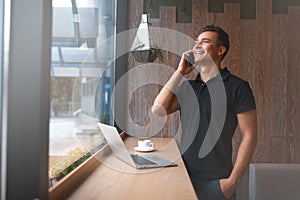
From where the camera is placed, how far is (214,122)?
226 cm

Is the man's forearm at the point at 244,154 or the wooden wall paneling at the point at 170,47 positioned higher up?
the wooden wall paneling at the point at 170,47

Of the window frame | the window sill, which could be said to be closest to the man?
the window sill

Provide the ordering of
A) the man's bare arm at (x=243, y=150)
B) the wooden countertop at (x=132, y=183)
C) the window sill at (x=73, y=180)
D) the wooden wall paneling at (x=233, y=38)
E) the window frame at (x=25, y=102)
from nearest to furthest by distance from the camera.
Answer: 1. the window frame at (x=25, y=102)
2. the window sill at (x=73, y=180)
3. the wooden countertop at (x=132, y=183)
4. the man's bare arm at (x=243, y=150)
5. the wooden wall paneling at (x=233, y=38)

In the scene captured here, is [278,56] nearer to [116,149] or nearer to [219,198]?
[219,198]

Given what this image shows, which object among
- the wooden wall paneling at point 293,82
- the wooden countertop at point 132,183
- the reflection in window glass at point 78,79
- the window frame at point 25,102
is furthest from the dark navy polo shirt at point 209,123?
the window frame at point 25,102

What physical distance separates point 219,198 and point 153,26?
1.53 m

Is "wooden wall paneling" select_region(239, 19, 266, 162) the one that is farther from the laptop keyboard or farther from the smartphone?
the laptop keyboard

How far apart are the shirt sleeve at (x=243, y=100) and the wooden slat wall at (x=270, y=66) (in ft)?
2.75

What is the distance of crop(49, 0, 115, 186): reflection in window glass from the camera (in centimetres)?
134

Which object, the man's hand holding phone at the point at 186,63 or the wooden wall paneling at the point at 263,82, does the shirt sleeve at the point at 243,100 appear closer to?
the man's hand holding phone at the point at 186,63

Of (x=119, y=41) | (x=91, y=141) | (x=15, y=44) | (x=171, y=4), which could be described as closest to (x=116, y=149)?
(x=91, y=141)

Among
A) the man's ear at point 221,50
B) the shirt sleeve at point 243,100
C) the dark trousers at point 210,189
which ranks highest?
the man's ear at point 221,50

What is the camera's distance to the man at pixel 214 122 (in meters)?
2.17

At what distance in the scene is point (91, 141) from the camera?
2088 millimetres
